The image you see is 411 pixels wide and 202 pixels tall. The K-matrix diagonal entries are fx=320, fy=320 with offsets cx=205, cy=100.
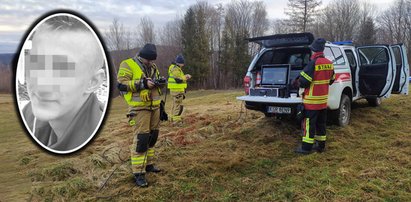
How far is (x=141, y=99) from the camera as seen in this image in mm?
4281

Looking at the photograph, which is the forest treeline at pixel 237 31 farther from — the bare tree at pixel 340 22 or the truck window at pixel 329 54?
the truck window at pixel 329 54

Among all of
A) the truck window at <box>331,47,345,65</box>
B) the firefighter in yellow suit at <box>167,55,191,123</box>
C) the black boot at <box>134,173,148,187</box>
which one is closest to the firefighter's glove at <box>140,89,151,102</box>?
the black boot at <box>134,173,148,187</box>

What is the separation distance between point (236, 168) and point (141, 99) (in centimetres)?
181

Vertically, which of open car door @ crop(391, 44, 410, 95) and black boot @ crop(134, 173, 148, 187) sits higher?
open car door @ crop(391, 44, 410, 95)

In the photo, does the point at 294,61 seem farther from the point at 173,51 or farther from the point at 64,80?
the point at 173,51

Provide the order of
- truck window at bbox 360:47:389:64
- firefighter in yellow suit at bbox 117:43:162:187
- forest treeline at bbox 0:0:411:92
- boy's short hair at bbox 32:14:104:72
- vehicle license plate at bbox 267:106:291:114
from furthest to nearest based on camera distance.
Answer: forest treeline at bbox 0:0:411:92 < truck window at bbox 360:47:389:64 < vehicle license plate at bbox 267:106:291:114 < firefighter in yellow suit at bbox 117:43:162:187 < boy's short hair at bbox 32:14:104:72

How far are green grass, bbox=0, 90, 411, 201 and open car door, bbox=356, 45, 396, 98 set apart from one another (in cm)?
85

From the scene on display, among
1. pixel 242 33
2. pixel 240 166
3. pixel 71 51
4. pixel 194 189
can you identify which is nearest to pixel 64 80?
pixel 71 51

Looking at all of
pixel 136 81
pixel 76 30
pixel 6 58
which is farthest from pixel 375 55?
pixel 6 58

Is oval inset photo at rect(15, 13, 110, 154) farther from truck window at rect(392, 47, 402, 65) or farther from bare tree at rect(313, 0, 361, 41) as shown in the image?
bare tree at rect(313, 0, 361, 41)

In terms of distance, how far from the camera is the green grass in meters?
4.00

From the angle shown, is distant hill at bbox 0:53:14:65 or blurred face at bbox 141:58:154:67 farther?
blurred face at bbox 141:58:154:67

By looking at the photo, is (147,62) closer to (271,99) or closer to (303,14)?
(271,99)

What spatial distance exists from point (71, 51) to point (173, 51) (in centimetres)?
4530
